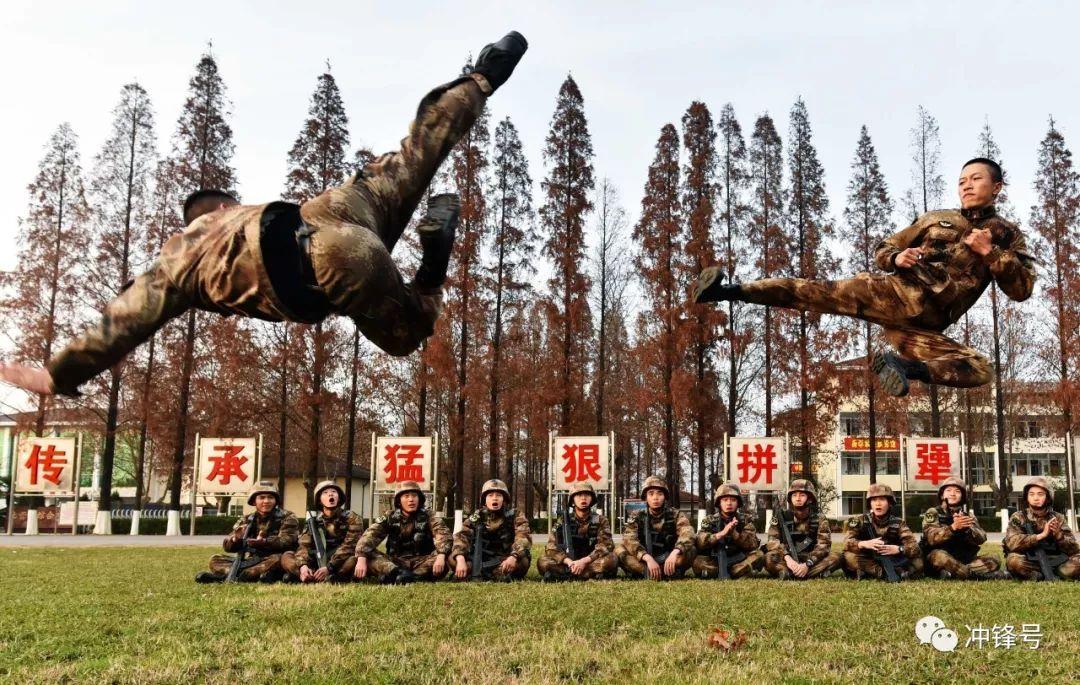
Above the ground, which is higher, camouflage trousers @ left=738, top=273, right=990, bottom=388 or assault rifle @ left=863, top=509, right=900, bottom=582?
camouflage trousers @ left=738, top=273, right=990, bottom=388

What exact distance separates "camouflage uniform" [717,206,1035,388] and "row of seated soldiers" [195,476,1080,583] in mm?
3419

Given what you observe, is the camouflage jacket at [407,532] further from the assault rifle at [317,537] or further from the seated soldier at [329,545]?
the assault rifle at [317,537]

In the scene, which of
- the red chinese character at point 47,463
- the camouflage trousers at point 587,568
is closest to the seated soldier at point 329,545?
the camouflage trousers at point 587,568

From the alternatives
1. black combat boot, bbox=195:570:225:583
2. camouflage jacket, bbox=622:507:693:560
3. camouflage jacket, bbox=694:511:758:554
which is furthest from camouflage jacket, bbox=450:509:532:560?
black combat boot, bbox=195:570:225:583

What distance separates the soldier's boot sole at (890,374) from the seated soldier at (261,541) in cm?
606

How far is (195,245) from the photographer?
4133 millimetres

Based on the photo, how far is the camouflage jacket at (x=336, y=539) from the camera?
9.12 metres

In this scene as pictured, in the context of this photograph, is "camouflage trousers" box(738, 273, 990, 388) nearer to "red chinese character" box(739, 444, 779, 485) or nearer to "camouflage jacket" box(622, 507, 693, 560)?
"camouflage jacket" box(622, 507, 693, 560)

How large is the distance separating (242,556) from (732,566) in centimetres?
503

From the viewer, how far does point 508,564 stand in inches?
347

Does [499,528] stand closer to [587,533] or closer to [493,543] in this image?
[493,543]

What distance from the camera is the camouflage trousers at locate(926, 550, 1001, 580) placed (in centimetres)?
913

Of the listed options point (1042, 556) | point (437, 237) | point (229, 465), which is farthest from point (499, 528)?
point (229, 465)

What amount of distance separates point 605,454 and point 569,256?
34.8 feet
